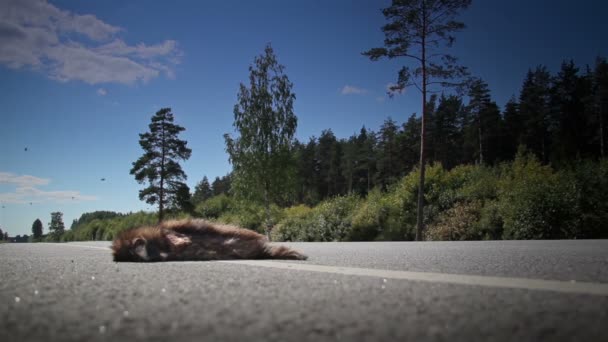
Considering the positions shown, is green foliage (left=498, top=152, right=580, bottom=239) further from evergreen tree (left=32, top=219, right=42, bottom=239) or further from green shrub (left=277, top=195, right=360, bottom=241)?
evergreen tree (left=32, top=219, right=42, bottom=239)

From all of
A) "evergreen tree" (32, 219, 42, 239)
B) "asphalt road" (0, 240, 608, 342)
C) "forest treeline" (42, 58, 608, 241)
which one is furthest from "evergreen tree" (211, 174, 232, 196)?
"asphalt road" (0, 240, 608, 342)

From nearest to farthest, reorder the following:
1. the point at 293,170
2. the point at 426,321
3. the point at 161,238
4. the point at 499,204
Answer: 1. the point at 426,321
2. the point at 161,238
3. the point at 499,204
4. the point at 293,170

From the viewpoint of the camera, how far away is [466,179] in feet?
60.7

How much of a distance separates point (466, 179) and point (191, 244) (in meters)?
17.1

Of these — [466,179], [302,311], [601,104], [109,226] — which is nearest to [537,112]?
[601,104]

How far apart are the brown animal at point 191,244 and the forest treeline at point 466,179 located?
10188mm

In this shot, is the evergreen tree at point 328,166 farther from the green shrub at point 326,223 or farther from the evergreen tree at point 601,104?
the green shrub at point 326,223

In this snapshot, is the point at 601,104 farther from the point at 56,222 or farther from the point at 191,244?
the point at 56,222

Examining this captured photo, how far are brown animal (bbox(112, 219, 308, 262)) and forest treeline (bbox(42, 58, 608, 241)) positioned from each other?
10.2 metres

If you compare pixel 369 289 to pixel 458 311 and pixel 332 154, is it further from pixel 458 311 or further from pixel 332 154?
pixel 332 154

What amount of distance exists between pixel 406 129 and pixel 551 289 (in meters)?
75.1

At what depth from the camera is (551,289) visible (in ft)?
5.43

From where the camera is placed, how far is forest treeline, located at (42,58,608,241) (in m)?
13.1

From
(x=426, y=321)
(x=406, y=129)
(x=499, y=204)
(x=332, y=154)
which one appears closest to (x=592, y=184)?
(x=499, y=204)
